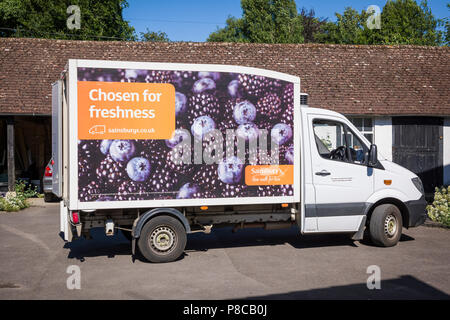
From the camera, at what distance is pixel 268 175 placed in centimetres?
829

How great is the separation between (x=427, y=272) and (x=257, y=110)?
363 centimetres

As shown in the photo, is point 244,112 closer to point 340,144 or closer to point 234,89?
point 234,89

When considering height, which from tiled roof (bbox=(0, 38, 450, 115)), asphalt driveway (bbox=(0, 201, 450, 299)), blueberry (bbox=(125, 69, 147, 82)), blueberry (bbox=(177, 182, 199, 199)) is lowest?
asphalt driveway (bbox=(0, 201, 450, 299))

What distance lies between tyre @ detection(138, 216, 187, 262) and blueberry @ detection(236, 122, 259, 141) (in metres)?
1.76

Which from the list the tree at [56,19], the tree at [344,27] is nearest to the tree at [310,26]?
the tree at [344,27]

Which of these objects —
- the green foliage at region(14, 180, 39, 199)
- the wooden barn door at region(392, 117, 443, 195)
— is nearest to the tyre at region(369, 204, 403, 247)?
the wooden barn door at region(392, 117, 443, 195)

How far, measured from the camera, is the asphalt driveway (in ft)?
20.6

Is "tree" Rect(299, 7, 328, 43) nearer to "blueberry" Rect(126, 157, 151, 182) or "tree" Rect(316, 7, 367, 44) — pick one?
"tree" Rect(316, 7, 367, 44)

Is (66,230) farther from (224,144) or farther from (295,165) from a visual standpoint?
(295,165)

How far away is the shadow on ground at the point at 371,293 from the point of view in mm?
6051

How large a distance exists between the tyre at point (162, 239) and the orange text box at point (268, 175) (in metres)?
1.40

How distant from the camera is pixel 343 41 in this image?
155 ft

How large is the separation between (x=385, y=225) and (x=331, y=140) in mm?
1843
